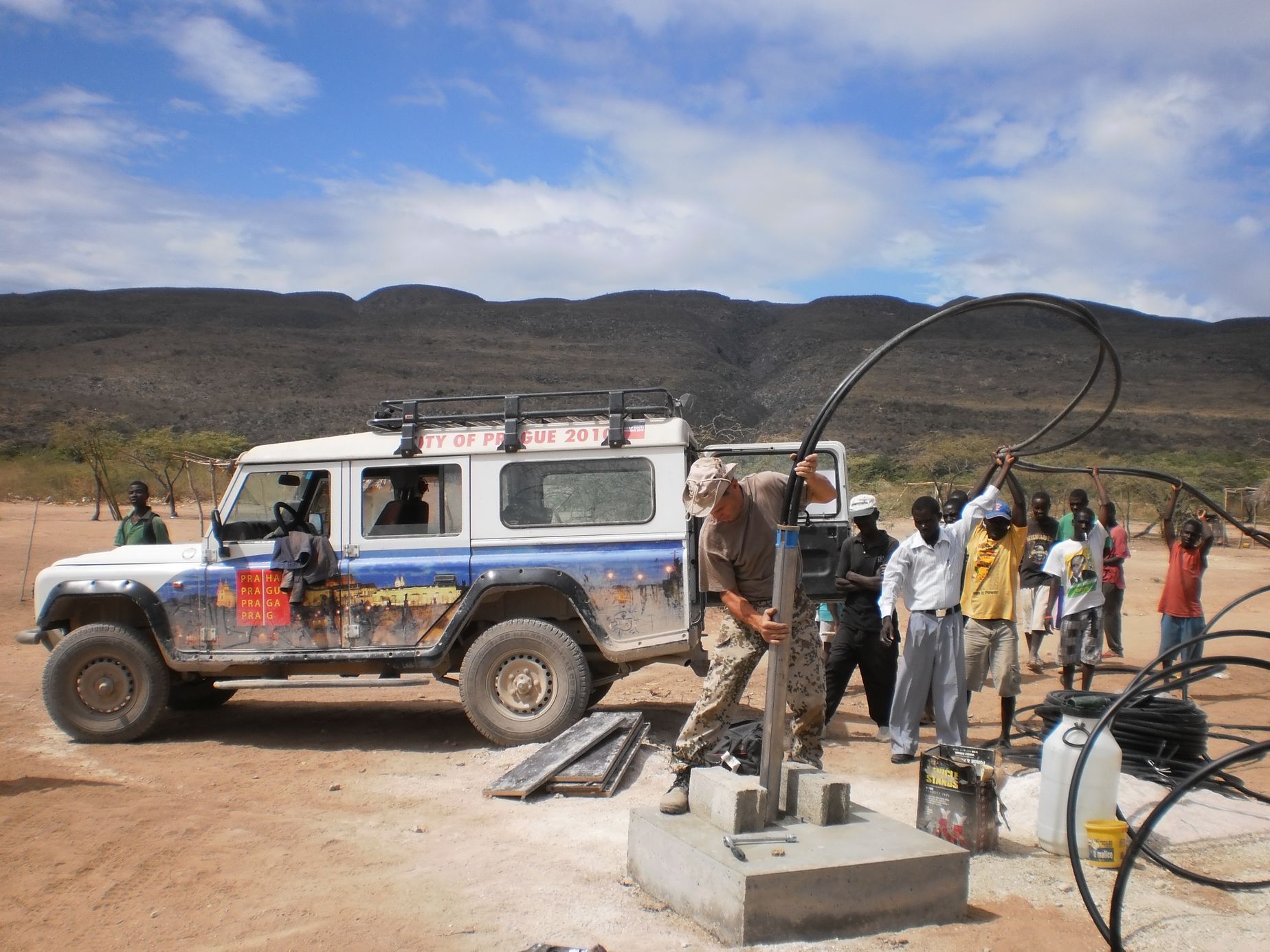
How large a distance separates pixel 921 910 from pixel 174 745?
5.69 meters

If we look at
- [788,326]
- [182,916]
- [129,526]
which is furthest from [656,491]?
[788,326]

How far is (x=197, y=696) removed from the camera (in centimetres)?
839

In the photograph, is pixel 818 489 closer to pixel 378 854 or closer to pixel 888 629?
pixel 888 629

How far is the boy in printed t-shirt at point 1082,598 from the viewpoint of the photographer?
26.5 ft

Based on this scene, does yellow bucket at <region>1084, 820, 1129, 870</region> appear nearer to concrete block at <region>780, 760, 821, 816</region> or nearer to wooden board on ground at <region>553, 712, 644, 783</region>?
concrete block at <region>780, 760, 821, 816</region>

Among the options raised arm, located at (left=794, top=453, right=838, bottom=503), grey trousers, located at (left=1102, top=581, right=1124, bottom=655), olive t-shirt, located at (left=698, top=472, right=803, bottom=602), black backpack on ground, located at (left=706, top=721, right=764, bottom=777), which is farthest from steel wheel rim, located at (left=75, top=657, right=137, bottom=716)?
grey trousers, located at (left=1102, top=581, right=1124, bottom=655)

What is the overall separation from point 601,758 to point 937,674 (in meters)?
2.24

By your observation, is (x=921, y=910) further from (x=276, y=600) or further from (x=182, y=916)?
(x=276, y=600)

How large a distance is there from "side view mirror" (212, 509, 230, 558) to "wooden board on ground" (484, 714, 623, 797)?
2.62 meters

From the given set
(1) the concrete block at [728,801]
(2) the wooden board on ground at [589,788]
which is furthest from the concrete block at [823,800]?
(2) the wooden board on ground at [589,788]

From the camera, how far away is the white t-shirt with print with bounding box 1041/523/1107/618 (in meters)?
8.13

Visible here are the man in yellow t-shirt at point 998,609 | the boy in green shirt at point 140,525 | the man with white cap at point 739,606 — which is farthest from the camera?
the boy in green shirt at point 140,525

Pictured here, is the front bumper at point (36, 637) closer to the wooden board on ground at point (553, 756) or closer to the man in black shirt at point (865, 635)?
the wooden board on ground at point (553, 756)

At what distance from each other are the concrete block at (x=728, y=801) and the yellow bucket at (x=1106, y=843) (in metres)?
1.60
